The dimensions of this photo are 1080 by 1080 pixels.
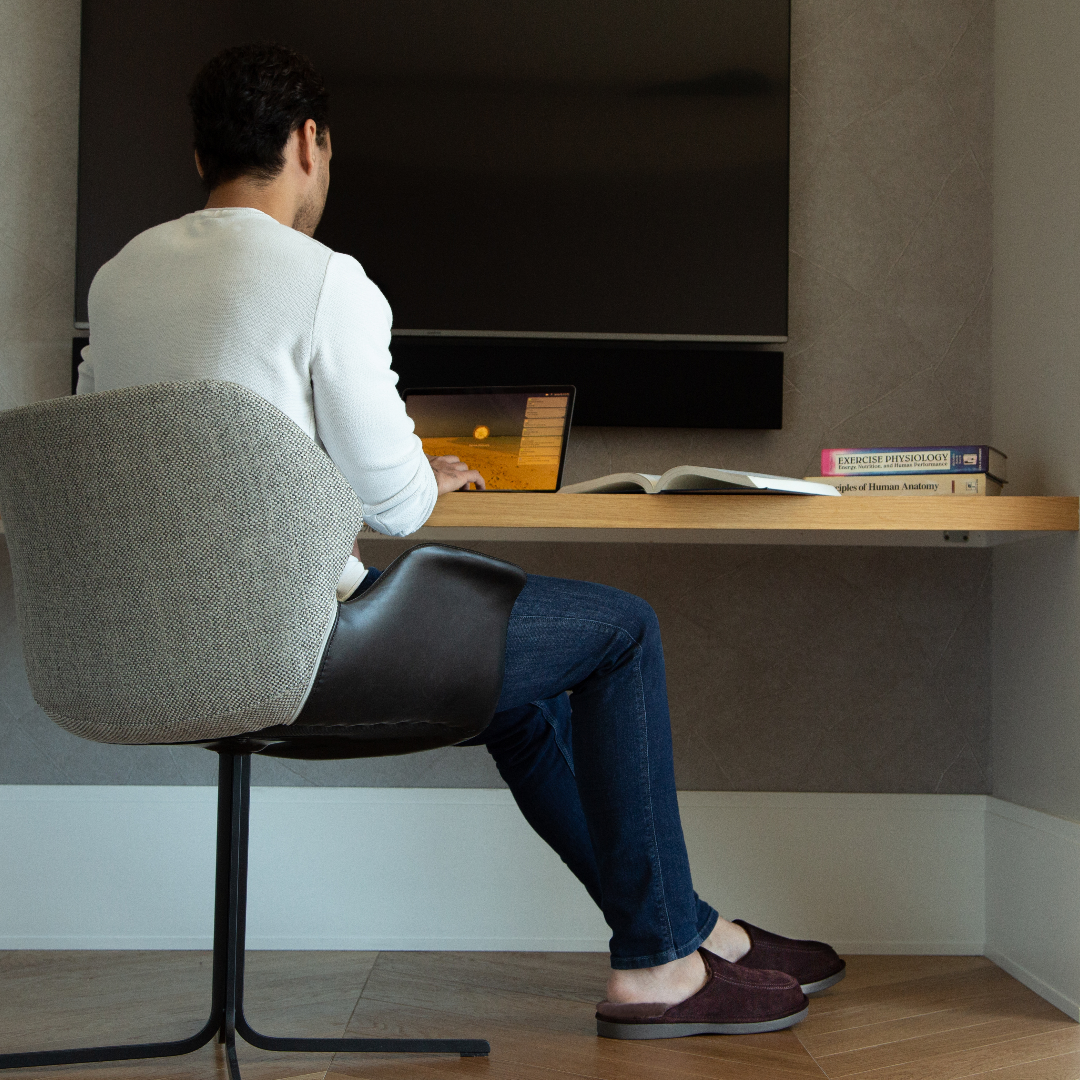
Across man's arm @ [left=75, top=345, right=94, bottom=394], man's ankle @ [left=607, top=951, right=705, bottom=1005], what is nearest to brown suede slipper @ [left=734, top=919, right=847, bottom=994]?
man's ankle @ [left=607, top=951, right=705, bottom=1005]

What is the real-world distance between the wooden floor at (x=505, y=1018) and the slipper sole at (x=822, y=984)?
1.0 inches

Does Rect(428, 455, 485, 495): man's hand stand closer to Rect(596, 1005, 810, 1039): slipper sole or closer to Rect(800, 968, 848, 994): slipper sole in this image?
Rect(596, 1005, 810, 1039): slipper sole

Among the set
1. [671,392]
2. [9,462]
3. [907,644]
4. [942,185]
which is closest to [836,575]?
[907,644]

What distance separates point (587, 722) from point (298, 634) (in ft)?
1.55

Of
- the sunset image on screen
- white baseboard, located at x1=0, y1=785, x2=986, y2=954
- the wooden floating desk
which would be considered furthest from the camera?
white baseboard, located at x1=0, y1=785, x2=986, y2=954

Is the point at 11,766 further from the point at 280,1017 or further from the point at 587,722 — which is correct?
the point at 587,722

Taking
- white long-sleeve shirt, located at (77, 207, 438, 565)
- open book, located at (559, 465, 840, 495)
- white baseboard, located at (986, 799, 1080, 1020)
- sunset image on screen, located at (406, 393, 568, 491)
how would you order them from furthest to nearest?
Answer: sunset image on screen, located at (406, 393, 568, 491) → white baseboard, located at (986, 799, 1080, 1020) → open book, located at (559, 465, 840, 495) → white long-sleeve shirt, located at (77, 207, 438, 565)

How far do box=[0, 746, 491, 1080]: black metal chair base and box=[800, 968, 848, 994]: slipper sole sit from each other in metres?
0.53

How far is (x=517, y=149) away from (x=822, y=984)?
60.8 inches

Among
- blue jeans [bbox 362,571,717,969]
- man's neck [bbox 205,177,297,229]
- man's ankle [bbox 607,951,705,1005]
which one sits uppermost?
man's neck [bbox 205,177,297,229]

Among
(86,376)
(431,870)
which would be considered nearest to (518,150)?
(86,376)

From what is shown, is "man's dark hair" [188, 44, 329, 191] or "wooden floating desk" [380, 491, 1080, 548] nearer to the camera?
"man's dark hair" [188, 44, 329, 191]

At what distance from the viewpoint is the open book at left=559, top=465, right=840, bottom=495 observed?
138cm

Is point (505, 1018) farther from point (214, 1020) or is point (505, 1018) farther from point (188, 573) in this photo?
point (188, 573)
